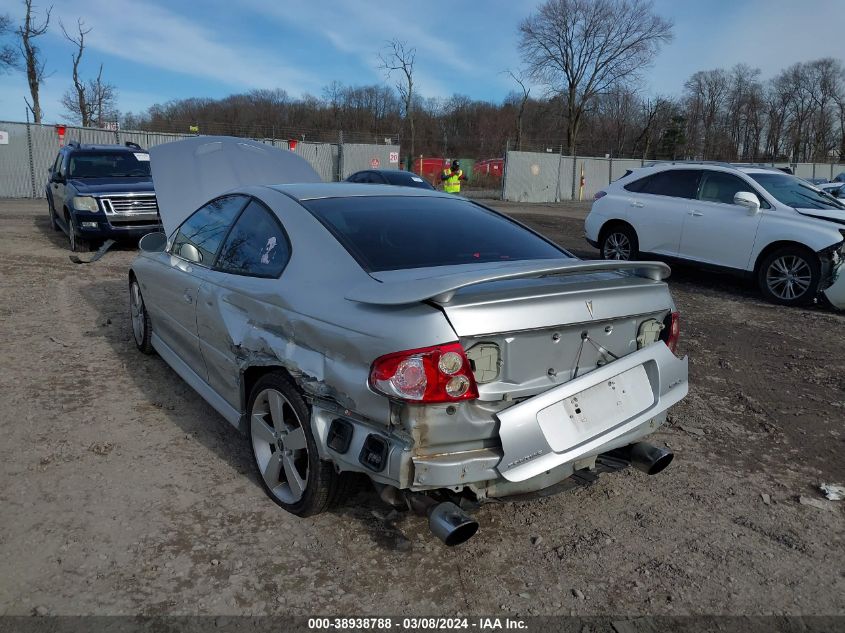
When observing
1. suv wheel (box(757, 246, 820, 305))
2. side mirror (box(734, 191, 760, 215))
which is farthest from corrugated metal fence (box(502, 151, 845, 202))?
suv wheel (box(757, 246, 820, 305))

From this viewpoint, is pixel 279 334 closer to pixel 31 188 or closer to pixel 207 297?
pixel 207 297

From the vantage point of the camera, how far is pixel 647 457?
2982 mm

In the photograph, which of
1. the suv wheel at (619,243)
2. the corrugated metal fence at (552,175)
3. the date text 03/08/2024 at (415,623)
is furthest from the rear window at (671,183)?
the corrugated metal fence at (552,175)

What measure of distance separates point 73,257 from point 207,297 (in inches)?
284

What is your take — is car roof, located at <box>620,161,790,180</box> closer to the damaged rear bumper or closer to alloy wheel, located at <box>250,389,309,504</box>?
the damaged rear bumper

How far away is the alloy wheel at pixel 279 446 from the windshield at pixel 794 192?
7733 millimetres

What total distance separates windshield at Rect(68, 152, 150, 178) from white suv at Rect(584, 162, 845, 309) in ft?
27.1

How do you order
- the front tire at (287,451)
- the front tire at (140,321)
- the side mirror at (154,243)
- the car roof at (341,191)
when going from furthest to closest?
1. the front tire at (140,321)
2. the side mirror at (154,243)
3. the car roof at (341,191)
4. the front tire at (287,451)

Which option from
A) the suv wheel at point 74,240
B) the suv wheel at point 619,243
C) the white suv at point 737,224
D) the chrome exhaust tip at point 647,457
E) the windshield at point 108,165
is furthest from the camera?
the windshield at point 108,165

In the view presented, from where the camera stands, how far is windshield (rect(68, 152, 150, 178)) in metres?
11.4

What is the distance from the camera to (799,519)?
3207 millimetres

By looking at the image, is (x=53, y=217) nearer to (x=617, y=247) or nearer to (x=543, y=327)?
(x=617, y=247)

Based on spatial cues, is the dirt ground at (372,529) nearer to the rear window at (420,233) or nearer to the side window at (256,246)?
the side window at (256,246)

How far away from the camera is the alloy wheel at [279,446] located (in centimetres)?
304
